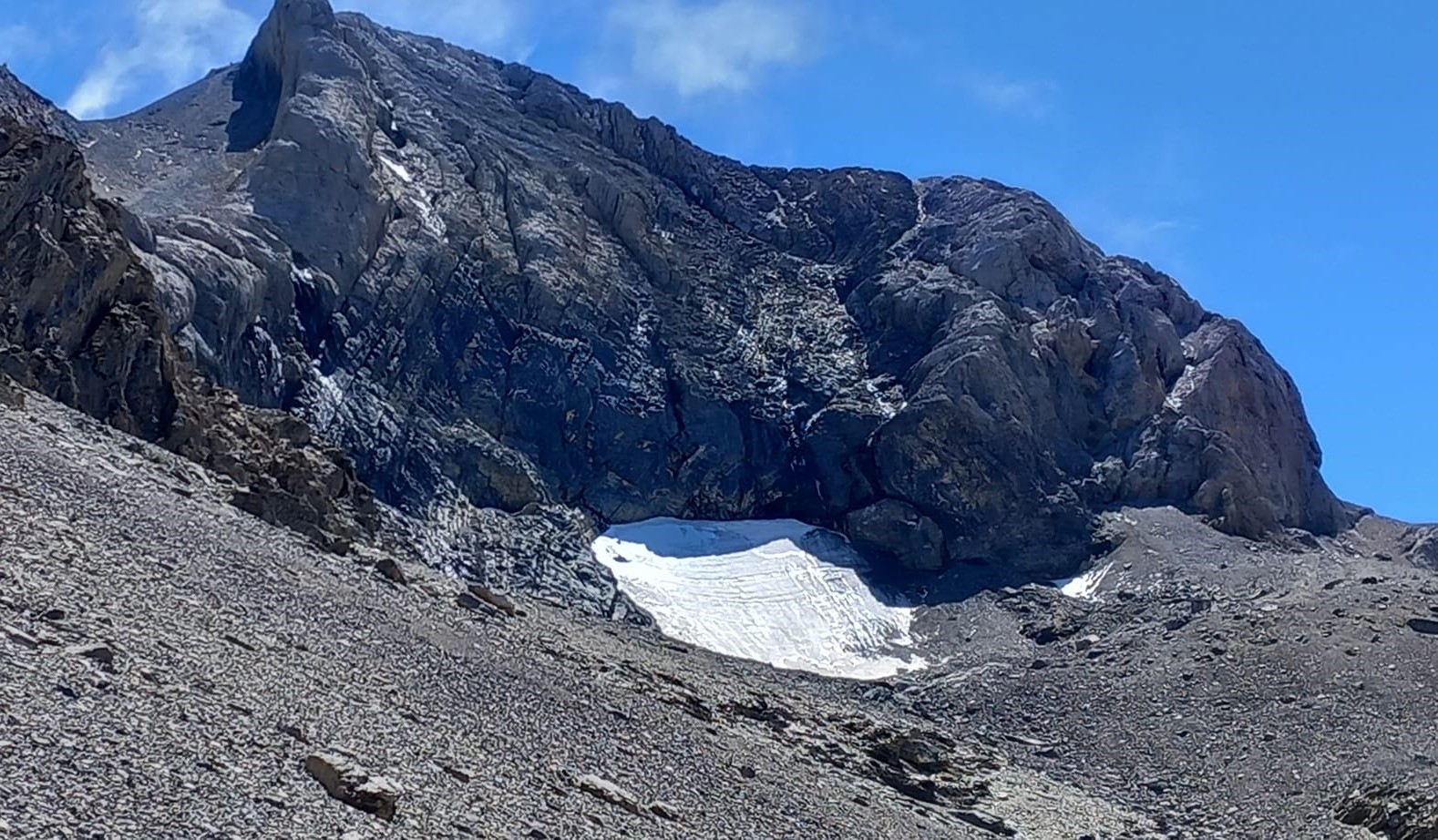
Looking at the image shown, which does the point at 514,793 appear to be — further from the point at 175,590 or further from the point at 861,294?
the point at 861,294

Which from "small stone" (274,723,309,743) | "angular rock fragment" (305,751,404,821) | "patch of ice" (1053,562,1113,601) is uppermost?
"patch of ice" (1053,562,1113,601)

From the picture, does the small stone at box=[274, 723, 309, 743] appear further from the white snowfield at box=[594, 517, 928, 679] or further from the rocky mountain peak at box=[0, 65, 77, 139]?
the rocky mountain peak at box=[0, 65, 77, 139]

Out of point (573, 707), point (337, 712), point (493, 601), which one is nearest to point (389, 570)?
point (493, 601)

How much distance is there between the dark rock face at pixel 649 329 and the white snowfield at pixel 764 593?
7.99ft

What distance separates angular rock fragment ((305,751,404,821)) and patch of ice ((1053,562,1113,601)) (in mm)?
52948

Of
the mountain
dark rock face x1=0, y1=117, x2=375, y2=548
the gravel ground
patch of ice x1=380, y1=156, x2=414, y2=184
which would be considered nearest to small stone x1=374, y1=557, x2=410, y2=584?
the mountain

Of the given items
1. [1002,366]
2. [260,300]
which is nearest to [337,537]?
[260,300]

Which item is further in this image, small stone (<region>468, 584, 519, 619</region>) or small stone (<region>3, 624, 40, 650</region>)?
small stone (<region>468, 584, 519, 619</region>)

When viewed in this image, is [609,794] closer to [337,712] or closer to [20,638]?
[337,712]

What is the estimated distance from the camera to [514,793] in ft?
68.0

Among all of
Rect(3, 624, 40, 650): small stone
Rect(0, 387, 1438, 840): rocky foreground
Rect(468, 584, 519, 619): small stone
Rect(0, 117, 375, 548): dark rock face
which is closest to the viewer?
Rect(0, 387, 1438, 840): rocky foreground

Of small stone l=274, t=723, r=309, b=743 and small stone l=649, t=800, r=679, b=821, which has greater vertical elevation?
small stone l=649, t=800, r=679, b=821

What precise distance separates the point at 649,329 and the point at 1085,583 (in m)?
27.5

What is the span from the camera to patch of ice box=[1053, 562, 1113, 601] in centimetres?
6771
